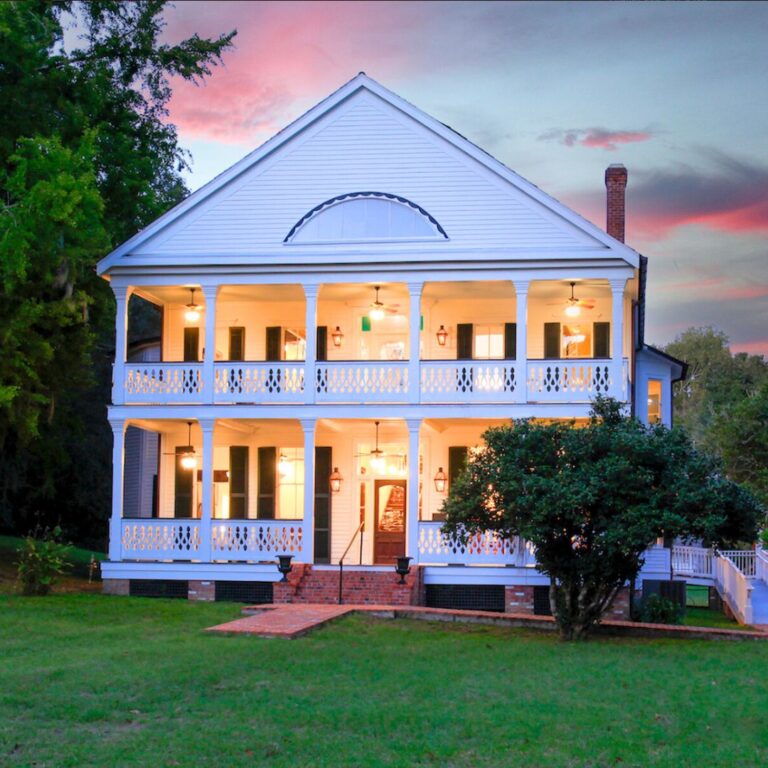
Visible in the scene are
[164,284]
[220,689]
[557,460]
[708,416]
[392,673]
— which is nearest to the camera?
[220,689]

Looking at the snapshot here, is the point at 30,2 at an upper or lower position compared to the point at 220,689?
upper

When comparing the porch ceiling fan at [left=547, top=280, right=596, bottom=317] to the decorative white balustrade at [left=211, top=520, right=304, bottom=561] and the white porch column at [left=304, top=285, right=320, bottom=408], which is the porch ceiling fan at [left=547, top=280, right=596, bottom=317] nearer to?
the white porch column at [left=304, top=285, right=320, bottom=408]

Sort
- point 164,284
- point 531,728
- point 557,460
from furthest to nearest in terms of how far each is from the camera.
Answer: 1. point 164,284
2. point 557,460
3. point 531,728

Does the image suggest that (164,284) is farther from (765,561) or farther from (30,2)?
(765,561)

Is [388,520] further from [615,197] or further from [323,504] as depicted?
[615,197]

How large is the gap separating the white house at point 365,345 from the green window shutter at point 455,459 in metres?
0.04

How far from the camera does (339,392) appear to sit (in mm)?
24844

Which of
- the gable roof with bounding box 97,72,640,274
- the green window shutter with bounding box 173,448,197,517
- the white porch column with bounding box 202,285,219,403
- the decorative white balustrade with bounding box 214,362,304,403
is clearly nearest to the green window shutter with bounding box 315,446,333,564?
the decorative white balustrade with bounding box 214,362,304,403

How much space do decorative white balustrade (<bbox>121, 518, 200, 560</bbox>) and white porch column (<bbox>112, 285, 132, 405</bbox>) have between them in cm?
252

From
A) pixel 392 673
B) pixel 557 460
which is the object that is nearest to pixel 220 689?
pixel 392 673

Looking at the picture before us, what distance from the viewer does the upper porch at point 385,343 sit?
2431cm

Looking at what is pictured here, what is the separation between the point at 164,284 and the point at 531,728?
15852 millimetres

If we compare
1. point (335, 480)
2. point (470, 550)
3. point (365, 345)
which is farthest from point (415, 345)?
point (470, 550)

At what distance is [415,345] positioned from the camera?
2452 cm
